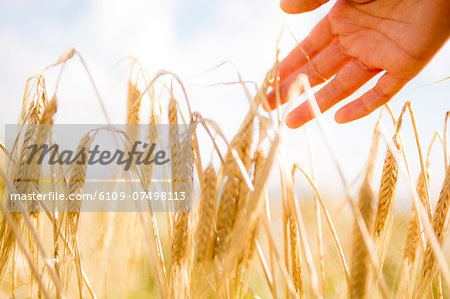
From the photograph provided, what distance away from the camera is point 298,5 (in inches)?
68.7

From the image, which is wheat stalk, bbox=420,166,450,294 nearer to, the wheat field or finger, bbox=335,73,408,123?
the wheat field

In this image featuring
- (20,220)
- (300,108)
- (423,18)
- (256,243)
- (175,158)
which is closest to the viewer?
(256,243)

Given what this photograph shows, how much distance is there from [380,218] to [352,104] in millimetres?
833

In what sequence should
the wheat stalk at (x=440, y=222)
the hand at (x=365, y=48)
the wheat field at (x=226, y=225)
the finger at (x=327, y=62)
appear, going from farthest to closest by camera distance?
the finger at (x=327, y=62) < the hand at (x=365, y=48) < the wheat stalk at (x=440, y=222) < the wheat field at (x=226, y=225)

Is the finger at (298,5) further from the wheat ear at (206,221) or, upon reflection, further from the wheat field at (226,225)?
the wheat ear at (206,221)

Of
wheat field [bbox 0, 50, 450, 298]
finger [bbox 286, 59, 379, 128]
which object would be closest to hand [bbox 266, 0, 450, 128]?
finger [bbox 286, 59, 379, 128]

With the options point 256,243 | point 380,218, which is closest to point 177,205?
point 256,243

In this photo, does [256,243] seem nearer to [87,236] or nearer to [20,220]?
[20,220]

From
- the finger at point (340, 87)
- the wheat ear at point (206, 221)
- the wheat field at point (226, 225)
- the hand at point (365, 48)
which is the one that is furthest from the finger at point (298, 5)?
the wheat ear at point (206, 221)

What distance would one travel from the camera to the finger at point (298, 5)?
1.71 m

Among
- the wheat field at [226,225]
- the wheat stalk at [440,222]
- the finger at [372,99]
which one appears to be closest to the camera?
the wheat field at [226,225]

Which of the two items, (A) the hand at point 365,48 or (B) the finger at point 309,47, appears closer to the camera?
(A) the hand at point 365,48

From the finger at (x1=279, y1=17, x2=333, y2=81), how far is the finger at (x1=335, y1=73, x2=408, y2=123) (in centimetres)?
36

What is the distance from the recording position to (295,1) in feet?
5.69
